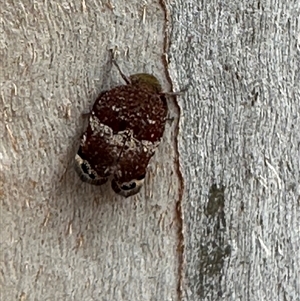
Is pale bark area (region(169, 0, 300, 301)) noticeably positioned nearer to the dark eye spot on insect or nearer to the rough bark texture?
the rough bark texture

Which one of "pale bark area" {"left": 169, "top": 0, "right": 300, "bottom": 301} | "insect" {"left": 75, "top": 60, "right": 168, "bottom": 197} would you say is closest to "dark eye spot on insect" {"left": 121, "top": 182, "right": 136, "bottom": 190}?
"insect" {"left": 75, "top": 60, "right": 168, "bottom": 197}

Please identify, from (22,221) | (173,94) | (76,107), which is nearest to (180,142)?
(173,94)

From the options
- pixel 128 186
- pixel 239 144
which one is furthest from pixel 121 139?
pixel 239 144

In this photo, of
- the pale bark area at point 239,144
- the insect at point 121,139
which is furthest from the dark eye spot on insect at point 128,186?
the pale bark area at point 239,144

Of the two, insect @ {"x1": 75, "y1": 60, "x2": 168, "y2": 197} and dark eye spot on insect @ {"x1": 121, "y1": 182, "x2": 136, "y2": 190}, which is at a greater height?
insect @ {"x1": 75, "y1": 60, "x2": 168, "y2": 197}

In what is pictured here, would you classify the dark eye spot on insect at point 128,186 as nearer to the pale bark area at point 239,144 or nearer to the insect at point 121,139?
the insect at point 121,139

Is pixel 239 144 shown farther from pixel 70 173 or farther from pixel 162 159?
pixel 70 173

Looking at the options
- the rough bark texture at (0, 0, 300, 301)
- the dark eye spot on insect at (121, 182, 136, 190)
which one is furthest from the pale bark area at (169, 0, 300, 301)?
the dark eye spot on insect at (121, 182, 136, 190)

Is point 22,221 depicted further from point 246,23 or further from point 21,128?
point 246,23
